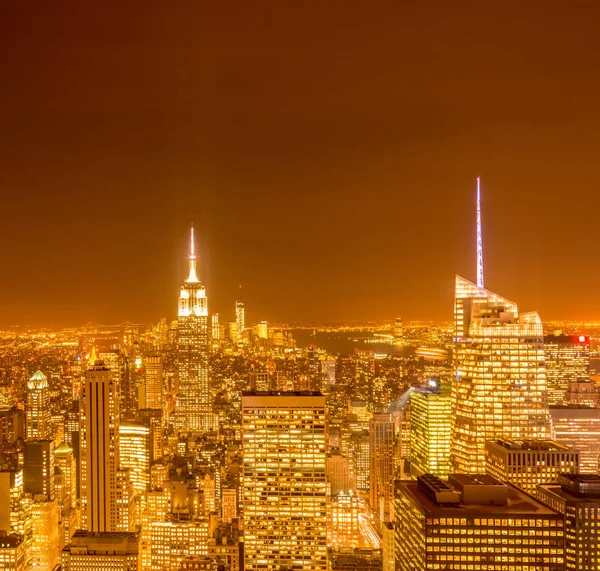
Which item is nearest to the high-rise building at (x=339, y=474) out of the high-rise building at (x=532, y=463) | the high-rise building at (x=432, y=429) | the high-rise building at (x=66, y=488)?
the high-rise building at (x=432, y=429)

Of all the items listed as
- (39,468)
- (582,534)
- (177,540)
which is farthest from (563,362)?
(39,468)

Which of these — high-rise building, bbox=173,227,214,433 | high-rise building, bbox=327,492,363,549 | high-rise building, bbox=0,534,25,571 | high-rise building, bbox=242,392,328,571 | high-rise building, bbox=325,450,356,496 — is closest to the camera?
high-rise building, bbox=242,392,328,571

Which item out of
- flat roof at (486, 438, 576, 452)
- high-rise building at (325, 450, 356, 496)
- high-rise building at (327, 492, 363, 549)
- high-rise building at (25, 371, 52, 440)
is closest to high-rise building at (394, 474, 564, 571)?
flat roof at (486, 438, 576, 452)

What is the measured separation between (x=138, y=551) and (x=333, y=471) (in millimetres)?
4455

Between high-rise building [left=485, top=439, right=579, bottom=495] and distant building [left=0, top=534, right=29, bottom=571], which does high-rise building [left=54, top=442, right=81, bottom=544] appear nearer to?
distant building [left=0, top=534, right=29, bottom=571]

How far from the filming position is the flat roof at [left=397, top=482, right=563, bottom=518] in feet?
34.9

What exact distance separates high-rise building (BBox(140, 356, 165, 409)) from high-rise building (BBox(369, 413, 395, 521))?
6.59 meters

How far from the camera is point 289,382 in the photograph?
1806 cm

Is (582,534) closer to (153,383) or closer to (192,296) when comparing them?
(192,296)

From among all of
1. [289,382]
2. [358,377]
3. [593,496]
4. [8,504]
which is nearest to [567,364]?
[358,377]

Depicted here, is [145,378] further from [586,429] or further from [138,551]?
[586,429]

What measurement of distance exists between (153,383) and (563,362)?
11.7 metres

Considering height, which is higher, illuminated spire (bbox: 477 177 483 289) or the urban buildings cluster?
illuminated spire (bbox: 477 177 483 289)

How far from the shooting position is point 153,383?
24.2 metres
